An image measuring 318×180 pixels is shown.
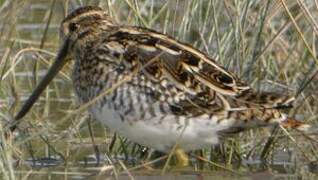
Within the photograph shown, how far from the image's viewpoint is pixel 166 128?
19.2ft

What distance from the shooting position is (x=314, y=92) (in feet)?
21.9

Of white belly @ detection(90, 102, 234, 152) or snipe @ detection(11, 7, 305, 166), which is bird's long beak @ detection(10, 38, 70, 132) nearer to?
snipe @ detection(11, 7, 305, 166)

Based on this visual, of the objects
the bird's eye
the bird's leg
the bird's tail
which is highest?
the bird's eye

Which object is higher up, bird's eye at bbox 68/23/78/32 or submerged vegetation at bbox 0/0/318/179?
bird's eye at bbox 68/23/78/32

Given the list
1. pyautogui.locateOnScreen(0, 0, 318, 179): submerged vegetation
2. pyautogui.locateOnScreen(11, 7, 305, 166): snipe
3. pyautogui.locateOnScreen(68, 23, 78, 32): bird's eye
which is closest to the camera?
pyautogui.locateOnScreen(11, 7, 305, 166): snipe

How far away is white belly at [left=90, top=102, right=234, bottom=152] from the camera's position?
5.82 metres

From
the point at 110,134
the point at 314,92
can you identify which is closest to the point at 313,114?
the point at 314,92

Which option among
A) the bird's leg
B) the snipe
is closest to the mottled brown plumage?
the snipe

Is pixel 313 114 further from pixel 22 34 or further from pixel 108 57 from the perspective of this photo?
pixel 22 34

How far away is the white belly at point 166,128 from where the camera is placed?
5.82 metres

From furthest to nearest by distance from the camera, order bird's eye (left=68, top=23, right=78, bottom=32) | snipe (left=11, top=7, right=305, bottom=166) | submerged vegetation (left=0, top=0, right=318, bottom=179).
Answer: bird's eye (left=68, top=23, right=78, bottom=32) → submerged vegetation (left=0, top=0, right=318, bottom=179) → snipe (left=11, top=7, right=305, bottom=166)

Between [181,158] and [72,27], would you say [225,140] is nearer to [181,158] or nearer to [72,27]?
[181,158]

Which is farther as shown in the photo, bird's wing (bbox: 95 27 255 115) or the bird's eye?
the bird's eye

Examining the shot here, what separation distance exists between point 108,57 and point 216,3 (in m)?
1.03
